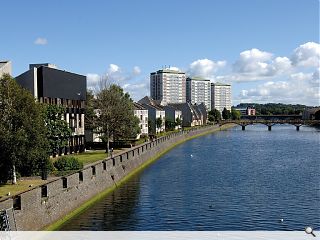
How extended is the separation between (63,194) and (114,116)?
4079cm

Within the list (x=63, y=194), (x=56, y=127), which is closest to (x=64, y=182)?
(x=63, y=194)

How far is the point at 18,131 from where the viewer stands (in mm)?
36875

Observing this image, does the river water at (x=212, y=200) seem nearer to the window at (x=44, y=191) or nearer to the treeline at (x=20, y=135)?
the window at (x=44, y=191)

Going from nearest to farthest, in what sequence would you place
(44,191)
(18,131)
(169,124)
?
(44,191) → (18,131) → (169,124)

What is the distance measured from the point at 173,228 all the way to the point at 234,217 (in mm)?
5227

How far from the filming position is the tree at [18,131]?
36.8 metres

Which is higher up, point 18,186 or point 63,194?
point 18,186

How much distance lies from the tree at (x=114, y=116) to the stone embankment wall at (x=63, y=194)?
1566 cm

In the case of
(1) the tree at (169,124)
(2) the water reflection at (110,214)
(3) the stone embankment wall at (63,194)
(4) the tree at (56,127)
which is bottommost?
(2) the water reflection at (110,214)

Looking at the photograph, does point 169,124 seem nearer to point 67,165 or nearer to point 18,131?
point 67,165

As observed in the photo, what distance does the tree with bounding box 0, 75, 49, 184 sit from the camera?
121ft

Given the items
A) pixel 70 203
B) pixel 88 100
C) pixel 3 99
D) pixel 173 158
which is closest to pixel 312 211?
pixel 70 203

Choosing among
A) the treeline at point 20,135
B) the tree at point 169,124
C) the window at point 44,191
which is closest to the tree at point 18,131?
the treeline at point 20,135

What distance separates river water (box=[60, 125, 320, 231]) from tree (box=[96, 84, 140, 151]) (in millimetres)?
11575
